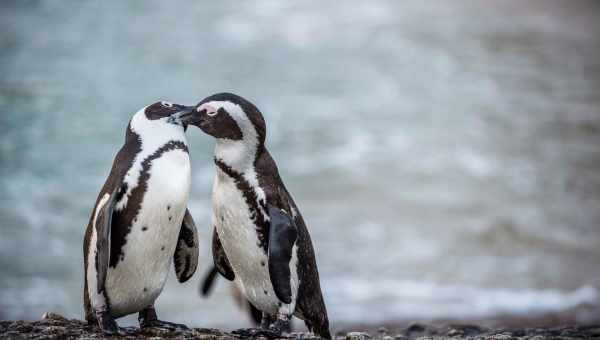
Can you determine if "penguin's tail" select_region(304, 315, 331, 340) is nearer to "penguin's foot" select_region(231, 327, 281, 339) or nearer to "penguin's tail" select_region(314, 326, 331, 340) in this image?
"penguin's tail" select_region(314, 326, 331, 340)

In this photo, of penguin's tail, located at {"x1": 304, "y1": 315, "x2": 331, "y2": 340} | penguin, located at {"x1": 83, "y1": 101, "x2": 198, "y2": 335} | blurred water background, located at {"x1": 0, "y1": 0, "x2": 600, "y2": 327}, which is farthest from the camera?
blurred water background, located at {"x1": 0, "y1": 0, "x2": 600, "y2": 327}

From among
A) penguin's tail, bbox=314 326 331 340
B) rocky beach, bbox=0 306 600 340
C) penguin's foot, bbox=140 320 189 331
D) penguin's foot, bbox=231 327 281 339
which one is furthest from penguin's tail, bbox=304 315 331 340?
penguin's foot, bbox=140 320 189 331

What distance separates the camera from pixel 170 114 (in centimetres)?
487

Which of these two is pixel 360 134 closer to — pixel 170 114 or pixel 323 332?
pixel 323 332

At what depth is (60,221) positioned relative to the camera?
15.3m

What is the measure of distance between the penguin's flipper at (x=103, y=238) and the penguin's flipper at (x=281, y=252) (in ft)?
2.59

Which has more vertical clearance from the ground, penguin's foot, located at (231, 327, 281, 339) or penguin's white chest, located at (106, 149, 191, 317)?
penguin's white chest, located at (106, 149, 191, 317)

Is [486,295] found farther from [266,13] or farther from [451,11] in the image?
[451,11]

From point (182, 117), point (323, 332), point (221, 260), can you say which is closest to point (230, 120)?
point (182, 117)

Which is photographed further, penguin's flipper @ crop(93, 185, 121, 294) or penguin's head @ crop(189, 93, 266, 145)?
penguin's head @ crop(189, 93, 266, 145)

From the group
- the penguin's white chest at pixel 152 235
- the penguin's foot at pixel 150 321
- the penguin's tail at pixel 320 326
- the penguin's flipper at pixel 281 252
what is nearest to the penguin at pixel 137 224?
the penguin's white chest at pixel 152 235

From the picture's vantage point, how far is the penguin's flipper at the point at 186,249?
194 inches

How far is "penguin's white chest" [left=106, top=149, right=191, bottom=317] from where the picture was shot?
453 centimetres

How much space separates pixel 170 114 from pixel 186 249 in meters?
0.73
